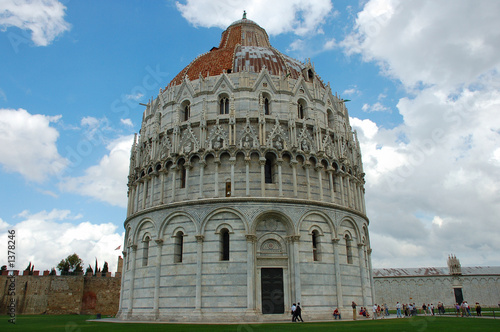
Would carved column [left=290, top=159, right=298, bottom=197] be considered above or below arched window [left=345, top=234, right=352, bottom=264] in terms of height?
above

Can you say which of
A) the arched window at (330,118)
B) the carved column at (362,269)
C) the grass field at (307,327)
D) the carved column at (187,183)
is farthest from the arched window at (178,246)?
the arched window at (330,118)

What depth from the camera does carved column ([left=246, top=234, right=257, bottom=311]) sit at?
925 inches

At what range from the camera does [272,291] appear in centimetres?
2458

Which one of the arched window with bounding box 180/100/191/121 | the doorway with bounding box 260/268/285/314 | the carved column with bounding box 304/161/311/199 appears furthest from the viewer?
the arched window with bounding box 180/100/191/121

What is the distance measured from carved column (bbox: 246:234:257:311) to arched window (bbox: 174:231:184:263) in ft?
16.1

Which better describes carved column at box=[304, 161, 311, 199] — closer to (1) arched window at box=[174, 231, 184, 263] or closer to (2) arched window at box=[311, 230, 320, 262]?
(2) arched window at box=[311, 230, 320, 262]

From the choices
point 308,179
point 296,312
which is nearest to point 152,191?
point 308,179

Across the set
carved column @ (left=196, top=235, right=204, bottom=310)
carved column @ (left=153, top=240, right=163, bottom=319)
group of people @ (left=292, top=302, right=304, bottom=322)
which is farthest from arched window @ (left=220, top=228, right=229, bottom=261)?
group of people @ (left=292, top=302, right=304, bottom=322)

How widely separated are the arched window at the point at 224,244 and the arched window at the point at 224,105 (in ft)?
30.3

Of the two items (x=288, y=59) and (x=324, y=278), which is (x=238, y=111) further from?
(x=324, y=278)

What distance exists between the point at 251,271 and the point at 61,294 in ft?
120

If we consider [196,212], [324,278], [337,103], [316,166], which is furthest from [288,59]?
[324,278]

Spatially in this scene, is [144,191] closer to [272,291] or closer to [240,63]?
[272,291]

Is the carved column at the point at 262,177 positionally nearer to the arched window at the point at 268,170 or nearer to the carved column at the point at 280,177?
the arched window at the point at 268,170
